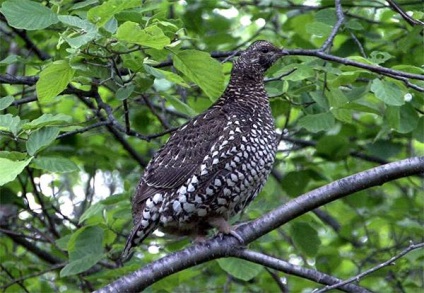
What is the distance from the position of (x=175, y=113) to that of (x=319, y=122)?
2.38 m

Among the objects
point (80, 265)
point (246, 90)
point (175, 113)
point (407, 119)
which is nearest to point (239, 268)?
point (80, 265)

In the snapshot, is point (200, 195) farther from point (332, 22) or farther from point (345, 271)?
point (345, 271)

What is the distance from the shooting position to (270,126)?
18.9ft

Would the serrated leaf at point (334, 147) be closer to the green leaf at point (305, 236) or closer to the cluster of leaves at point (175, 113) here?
the cluster of leaves at point (175, 113)

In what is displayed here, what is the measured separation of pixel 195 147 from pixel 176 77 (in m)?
0.97

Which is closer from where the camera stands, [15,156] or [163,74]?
[15,156]

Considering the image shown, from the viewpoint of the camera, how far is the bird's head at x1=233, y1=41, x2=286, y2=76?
5.96m

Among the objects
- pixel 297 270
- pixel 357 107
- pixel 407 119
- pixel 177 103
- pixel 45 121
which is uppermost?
pixel 45 121

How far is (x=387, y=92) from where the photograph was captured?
5004 mm

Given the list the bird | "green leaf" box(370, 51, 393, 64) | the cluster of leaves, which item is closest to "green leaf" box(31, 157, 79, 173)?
the cluster of leaves

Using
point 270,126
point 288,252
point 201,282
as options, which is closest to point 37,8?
point 270,126

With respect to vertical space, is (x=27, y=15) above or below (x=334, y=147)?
above

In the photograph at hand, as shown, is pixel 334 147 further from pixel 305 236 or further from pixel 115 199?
pixel 115 199

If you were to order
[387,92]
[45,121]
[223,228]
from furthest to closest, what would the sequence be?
[223,228] → [387,92] → [45,121]
